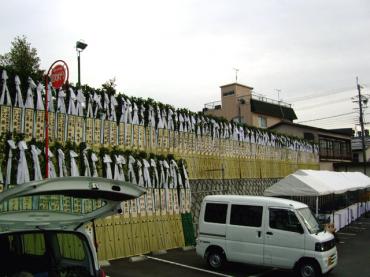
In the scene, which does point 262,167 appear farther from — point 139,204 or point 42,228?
point 42,228

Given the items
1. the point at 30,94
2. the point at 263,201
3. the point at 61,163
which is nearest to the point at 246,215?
the point at 263,201

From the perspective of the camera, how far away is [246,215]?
38.1 feet

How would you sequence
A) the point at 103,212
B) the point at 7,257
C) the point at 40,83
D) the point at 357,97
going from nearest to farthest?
the point at 7,257 → the point at 103,212 → the point at 40,83 → the point at 357,97

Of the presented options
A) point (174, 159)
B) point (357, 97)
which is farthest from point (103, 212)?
point (357, 97)

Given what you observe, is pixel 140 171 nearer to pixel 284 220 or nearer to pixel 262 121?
pixel 284 220

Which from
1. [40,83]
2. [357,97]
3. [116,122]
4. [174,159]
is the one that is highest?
[357,97]

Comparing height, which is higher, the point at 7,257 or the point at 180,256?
the point at 7,257

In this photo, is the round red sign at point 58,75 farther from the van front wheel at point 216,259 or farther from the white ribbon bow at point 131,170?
the van front wheel at point 216,259

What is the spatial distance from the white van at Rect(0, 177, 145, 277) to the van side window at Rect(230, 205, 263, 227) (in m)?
6.65

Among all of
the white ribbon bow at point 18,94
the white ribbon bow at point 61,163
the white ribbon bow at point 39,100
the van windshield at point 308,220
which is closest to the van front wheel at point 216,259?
the van windshield at point 308,220

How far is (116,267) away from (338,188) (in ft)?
41.3

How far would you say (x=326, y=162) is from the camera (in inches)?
1515

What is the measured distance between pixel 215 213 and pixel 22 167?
5.23 meters

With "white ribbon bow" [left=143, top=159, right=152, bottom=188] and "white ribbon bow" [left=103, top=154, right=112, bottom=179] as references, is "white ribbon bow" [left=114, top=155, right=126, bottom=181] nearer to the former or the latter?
"white ribbon bow" [left=103, top=154, right=112, bottom=179]
